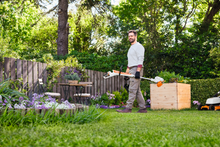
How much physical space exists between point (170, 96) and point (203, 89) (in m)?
1.61

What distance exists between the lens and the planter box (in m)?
6.28

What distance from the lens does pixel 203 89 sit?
7.35m

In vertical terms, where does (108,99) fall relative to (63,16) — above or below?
below

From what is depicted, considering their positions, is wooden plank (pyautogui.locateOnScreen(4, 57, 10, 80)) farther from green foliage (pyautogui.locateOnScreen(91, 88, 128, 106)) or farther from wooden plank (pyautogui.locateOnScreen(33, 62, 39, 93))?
green foliage (pyautogui.locateOnScreen(91, 88, 128, 106))

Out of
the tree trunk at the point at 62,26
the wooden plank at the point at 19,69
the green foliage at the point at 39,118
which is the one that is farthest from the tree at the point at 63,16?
the green foliage at the point at 39,118

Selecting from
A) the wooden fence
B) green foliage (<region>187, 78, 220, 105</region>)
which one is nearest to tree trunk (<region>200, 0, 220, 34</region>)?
green foliage (<region>187, 78, 220, 105</region>)

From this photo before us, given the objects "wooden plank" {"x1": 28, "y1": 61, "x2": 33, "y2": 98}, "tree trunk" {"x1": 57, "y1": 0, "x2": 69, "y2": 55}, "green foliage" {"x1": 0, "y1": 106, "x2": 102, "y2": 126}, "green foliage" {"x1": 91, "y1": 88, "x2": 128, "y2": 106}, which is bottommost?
"green foliage" {"x1": 91, "y1": 88, "x2": 128, "y2": 106}

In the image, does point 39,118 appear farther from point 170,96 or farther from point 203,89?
point 203,89

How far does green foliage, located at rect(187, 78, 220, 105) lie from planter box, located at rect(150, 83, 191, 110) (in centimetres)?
74

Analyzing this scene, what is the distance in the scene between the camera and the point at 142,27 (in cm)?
1095

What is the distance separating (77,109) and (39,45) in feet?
67.8

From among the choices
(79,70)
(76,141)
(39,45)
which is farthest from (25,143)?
(39,45)

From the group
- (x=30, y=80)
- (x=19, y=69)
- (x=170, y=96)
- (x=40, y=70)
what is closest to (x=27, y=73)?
(x=30, y=80)

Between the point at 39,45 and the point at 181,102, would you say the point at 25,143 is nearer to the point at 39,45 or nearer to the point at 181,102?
the point at 181,102
